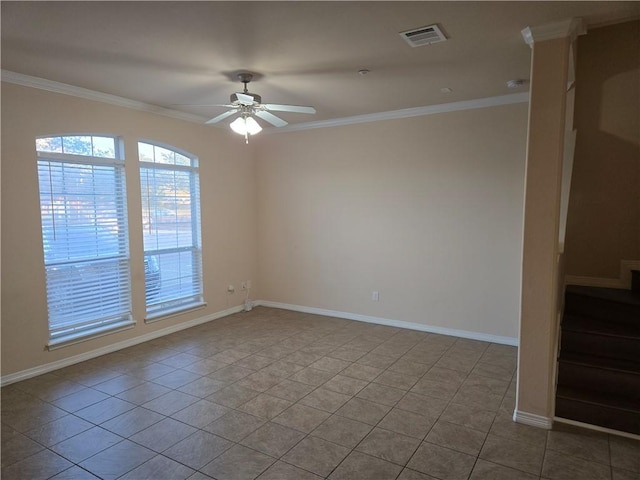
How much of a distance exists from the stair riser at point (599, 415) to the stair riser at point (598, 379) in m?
0.19

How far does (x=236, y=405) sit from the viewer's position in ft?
10.5

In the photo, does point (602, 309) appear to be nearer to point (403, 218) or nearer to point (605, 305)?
point (605, 305)

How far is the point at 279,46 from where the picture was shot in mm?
2871

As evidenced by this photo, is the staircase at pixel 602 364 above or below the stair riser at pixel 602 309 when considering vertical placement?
below

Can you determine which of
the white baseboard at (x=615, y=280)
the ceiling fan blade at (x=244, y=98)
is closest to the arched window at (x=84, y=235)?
the ceiling fan blade at (x=244, y=98)

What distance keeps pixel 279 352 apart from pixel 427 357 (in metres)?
1.58

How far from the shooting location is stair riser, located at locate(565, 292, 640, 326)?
3189mm

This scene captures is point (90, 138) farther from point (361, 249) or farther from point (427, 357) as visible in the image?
point (427, 357)

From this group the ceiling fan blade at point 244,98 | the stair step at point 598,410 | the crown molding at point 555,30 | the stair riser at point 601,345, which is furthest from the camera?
the ceiling fan blade at point 244,98

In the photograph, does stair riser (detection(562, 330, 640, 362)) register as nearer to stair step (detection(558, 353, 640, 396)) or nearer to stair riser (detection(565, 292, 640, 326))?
stair step (detection(558, 353, 640, 396))

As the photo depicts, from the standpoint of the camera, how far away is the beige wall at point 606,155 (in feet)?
12.1

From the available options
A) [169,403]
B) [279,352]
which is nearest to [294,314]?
[279,352]

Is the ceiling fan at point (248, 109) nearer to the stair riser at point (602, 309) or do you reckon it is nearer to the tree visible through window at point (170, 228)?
the tree visible through window at point (170, 228)

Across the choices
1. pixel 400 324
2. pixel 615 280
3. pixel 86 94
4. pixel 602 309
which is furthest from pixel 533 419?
pixel 86 94
